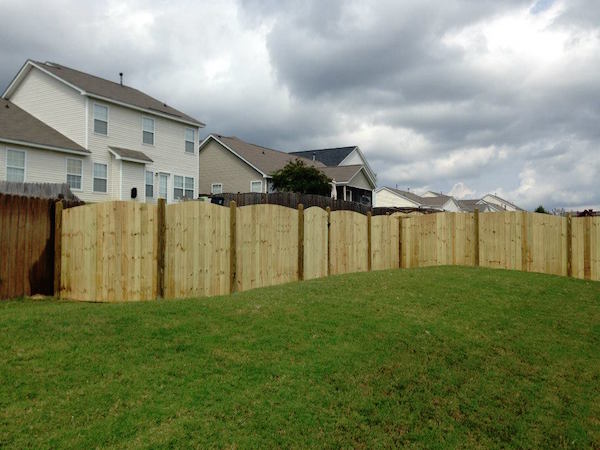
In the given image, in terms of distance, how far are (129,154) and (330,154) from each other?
26.3m

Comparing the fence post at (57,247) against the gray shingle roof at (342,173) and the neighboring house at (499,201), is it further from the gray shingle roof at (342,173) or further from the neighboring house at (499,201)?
the neighboring house at (499,201)

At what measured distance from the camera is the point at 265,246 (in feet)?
37.6

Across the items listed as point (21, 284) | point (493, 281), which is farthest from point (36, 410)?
point (493, 281)

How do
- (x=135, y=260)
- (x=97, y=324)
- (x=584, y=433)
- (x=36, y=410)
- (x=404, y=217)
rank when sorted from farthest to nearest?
(x=404, y=217) → (x=135, y=260) → (x=97, y=324) → (x=584, y=433) → (x=36, y=410)

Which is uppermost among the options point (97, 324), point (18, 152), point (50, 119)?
point (50, 119)

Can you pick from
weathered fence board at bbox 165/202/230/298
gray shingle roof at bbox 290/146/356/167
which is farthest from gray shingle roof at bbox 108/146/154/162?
gray shingle roof at bbox 290/146/356/167

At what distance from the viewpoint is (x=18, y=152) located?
21.8 meters

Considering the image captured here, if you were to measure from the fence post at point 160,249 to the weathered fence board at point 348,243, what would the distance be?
Answer: 16.4 feet

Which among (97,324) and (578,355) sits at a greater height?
(97,324)

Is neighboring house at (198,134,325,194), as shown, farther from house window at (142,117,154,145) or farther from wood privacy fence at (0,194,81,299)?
wood privacy fence at (0,194,81,299)

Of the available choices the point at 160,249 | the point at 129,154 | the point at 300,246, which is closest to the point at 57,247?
the point at 160,249

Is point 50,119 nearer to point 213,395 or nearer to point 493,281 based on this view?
point 493,281

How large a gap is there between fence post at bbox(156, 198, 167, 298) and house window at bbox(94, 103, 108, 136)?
16995mm

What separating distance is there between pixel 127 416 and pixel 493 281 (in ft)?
31.8
